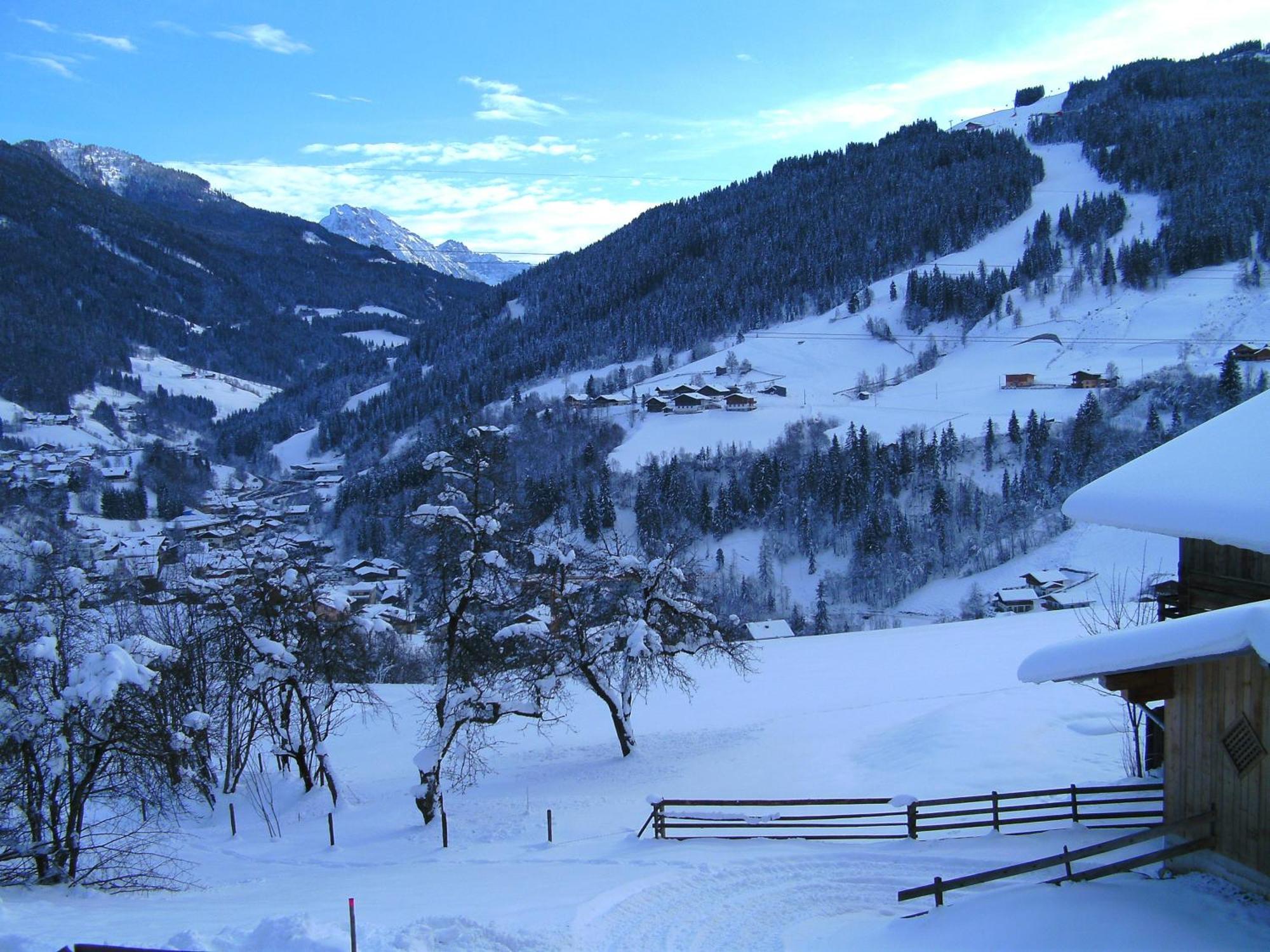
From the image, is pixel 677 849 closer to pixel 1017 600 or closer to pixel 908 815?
pixel 908 815

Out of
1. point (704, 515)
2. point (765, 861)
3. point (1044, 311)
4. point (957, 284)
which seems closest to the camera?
point (765, 861)

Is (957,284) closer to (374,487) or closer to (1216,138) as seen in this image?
(1216,138)

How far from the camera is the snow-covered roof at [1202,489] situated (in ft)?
29.5

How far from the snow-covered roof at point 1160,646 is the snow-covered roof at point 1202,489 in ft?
8.58

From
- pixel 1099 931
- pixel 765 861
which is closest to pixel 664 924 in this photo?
pixel 765 861

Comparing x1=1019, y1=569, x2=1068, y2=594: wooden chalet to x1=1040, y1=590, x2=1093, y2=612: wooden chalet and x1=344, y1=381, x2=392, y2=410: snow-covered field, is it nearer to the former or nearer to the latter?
x1=1040, y1=590, x2=1093, y2=612: wooden chalet

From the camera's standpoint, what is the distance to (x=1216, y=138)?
14550 centimetres

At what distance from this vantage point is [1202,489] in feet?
31.6

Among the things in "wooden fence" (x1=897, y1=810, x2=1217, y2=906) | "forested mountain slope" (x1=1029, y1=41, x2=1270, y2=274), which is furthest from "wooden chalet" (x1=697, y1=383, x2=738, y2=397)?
"wooden fence" (x1=897, y1=810, x2=1217, y2=906)

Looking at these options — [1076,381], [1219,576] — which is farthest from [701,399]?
[1219,576]

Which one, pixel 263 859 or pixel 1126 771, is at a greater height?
pixel 1126 771

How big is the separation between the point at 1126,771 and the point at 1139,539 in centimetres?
5284

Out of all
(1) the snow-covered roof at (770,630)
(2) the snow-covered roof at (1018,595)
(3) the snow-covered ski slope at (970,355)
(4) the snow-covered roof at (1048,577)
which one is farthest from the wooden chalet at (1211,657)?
(3) the snow-covered ski slope at (970,355)

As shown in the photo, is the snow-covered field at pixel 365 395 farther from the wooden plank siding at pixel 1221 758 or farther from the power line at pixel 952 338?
the wooden plank siding at pixel 1221 758
